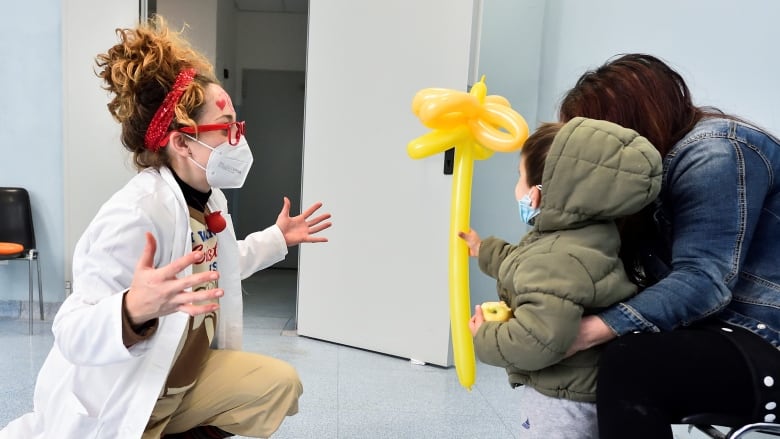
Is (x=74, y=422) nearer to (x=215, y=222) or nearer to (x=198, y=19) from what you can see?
(x=215, y=222)

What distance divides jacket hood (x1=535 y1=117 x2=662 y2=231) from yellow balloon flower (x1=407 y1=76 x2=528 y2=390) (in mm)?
295

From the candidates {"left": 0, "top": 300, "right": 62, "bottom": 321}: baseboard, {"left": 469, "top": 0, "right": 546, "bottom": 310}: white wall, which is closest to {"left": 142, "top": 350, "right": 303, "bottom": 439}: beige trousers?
{"left": 469, "top": 0, "right": 546, "bottom": 310}: white wall

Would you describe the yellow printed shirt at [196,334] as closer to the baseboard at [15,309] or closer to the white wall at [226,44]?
the baseboard at [15,309]

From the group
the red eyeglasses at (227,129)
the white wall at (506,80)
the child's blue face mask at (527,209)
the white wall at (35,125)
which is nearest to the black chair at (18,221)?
the white wall at (35,125)

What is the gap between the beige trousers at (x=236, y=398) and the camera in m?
1.40

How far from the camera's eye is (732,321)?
1.13 metres

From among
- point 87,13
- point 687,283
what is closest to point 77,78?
point 87,13

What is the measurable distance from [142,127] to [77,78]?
240 cm

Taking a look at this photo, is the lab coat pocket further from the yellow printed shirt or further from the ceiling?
the ceiling

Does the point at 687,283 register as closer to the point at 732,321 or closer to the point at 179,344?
the point at 732,321

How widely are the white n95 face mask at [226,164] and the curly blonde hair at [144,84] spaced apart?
9 centimetres

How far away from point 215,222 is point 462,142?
2.27 ft

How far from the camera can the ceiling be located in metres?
5.41

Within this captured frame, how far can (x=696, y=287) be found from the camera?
107 centimetres
